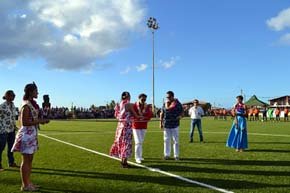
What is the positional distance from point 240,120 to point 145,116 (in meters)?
4.90

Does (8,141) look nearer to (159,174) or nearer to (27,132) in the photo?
(27,132)

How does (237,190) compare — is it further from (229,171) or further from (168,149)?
(168,149)

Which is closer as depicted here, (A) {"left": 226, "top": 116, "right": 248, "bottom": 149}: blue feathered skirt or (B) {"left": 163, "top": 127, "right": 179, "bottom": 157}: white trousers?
(B) {"left": 163, "top": 127, "right": 179, "bottom": 157}: white trousers

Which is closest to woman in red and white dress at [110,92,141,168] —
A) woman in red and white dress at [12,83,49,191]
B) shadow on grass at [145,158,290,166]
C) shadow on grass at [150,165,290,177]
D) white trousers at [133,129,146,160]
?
white trousers at [133,129,146,160]

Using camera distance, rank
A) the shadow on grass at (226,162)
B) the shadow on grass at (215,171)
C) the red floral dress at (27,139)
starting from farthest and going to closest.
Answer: the shadow on grass at (226,162) < the shadow on grass at (215,171) < the red floral dress at (27,139)

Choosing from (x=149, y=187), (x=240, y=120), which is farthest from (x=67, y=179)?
(x=240, y=120)

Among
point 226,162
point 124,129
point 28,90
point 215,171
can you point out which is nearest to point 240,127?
point 226,162

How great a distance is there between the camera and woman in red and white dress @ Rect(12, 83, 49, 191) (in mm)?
8586

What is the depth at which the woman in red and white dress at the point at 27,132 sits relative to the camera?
28.2ft

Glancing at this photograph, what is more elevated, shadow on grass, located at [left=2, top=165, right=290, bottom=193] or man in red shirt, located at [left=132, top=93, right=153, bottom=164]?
man in red shirt, located at [left=132, top=93, right=153, bottom=164]

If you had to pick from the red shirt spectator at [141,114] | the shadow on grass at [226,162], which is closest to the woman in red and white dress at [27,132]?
the red shirt spectator at [141,114]

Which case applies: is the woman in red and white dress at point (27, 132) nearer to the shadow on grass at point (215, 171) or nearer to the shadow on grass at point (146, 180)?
the shadow on grass at point (146, 180)

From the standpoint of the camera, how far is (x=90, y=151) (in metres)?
16.0

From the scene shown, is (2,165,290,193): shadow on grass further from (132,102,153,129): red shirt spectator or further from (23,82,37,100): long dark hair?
(23,82,37,100): long dark hair
